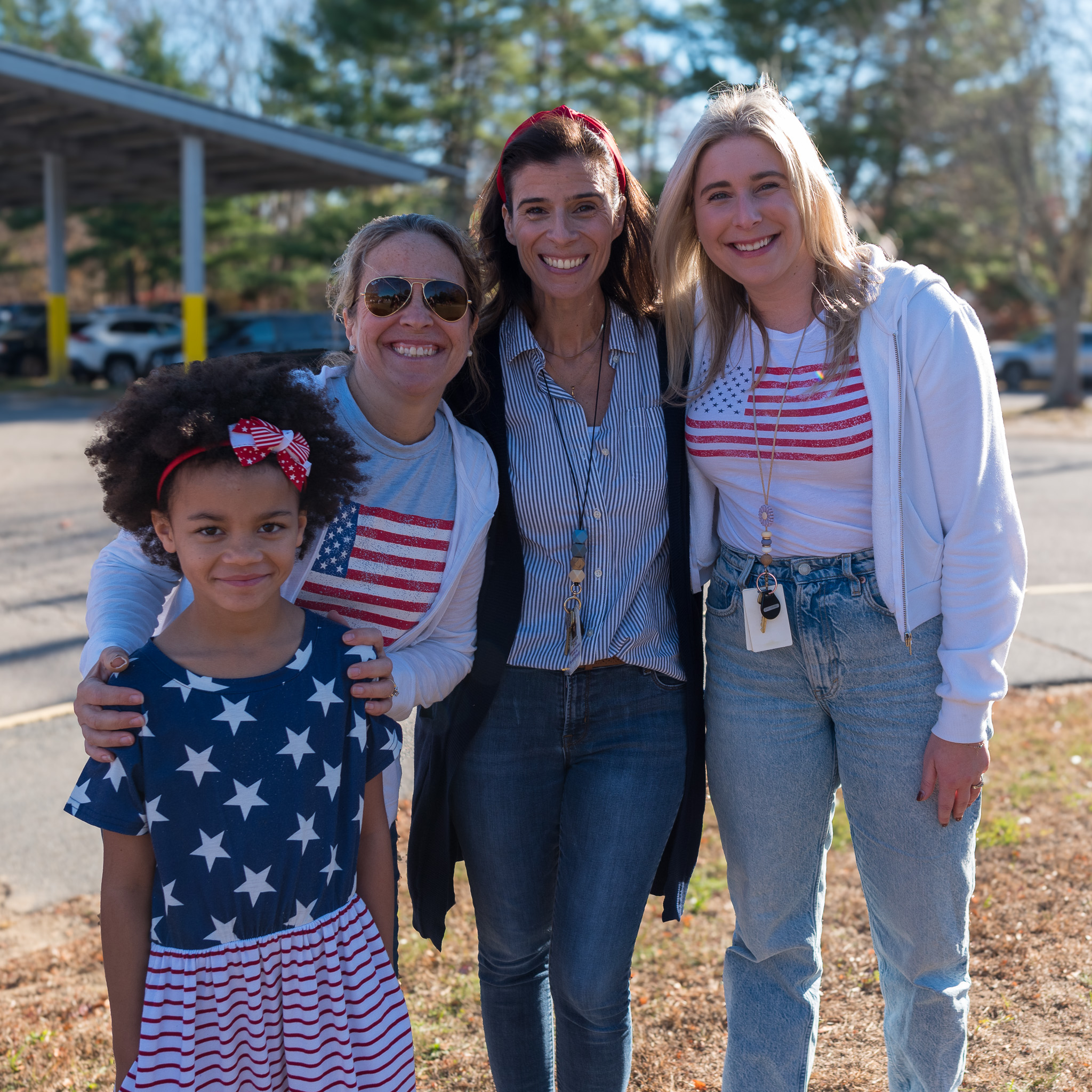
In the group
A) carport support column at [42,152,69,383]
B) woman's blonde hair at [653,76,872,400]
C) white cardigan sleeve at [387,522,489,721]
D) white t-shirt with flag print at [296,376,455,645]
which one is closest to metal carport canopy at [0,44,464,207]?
carport support column at [42,152,69,383]

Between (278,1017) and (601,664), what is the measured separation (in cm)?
96

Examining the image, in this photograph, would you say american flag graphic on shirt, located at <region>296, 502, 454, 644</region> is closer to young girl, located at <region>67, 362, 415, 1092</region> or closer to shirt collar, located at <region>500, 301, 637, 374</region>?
young girl, located at <region>67, 362, 415, 1092</region>

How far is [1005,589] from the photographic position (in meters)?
2.08

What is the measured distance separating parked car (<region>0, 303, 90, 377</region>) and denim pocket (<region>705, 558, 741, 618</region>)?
25497 mm

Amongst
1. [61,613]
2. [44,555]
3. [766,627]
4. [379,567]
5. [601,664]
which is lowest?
[61,613]

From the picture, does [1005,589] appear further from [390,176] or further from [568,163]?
[390,176]

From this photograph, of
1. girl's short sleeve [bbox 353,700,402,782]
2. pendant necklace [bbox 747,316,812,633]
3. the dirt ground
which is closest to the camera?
girl's short sleeve [bbox 353,700,402,782]

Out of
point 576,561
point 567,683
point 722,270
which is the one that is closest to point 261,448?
point 576,561

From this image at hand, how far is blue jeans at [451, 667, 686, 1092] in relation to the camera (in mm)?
2297

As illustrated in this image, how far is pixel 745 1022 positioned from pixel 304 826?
3.84ft

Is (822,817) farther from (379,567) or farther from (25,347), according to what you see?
(25,347)

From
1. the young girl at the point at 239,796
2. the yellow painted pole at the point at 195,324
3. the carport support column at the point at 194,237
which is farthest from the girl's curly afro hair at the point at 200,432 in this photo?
A: the carport support column at the point at 194,237

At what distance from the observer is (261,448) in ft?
6.23

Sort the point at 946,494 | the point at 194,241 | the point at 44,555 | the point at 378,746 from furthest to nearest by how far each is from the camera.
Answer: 1. the point at 194,241
2. the point at 44,555
3. the point at 946,494
4. the point at 378,746
